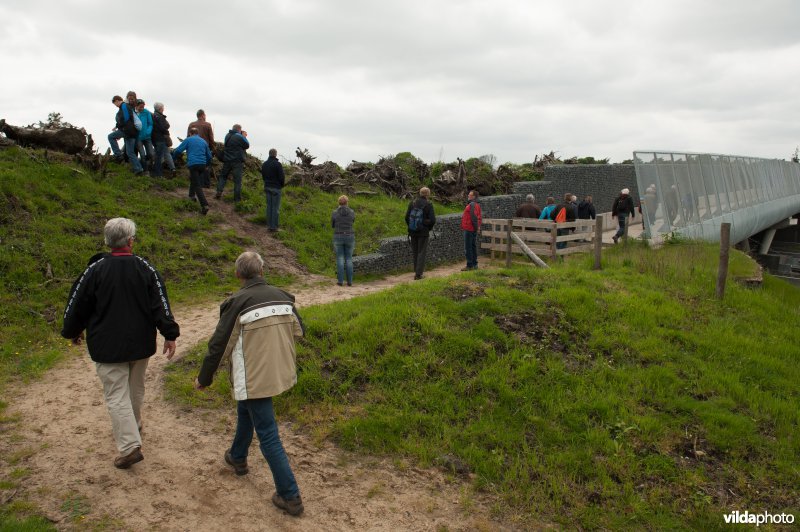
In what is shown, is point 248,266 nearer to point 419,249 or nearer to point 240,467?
point 240,467

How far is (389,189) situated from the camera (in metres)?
20.5

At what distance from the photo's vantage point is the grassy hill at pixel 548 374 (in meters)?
5.04

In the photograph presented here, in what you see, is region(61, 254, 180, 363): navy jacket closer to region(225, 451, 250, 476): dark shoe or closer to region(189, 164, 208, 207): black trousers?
region(225, 451, 250, 476): dark shoe

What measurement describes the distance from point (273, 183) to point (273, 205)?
0.56m

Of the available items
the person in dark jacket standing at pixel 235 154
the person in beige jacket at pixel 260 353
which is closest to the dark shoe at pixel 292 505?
the person in beige jacket at pixel 260 353

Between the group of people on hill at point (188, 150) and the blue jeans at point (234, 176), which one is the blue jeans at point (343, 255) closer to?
the group of people on hill at point (188, 150)

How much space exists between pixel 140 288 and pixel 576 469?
4123 mm

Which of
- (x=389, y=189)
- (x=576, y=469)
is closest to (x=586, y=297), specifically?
(x=576, y=469)

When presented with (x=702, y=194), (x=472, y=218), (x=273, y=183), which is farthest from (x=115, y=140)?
(x=702, y=194)

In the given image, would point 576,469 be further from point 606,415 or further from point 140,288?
point 140,288

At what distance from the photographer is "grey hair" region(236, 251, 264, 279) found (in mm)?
4161

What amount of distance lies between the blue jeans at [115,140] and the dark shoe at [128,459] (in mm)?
10565

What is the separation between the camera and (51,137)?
13078 mm

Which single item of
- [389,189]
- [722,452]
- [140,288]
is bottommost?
[722,452]
